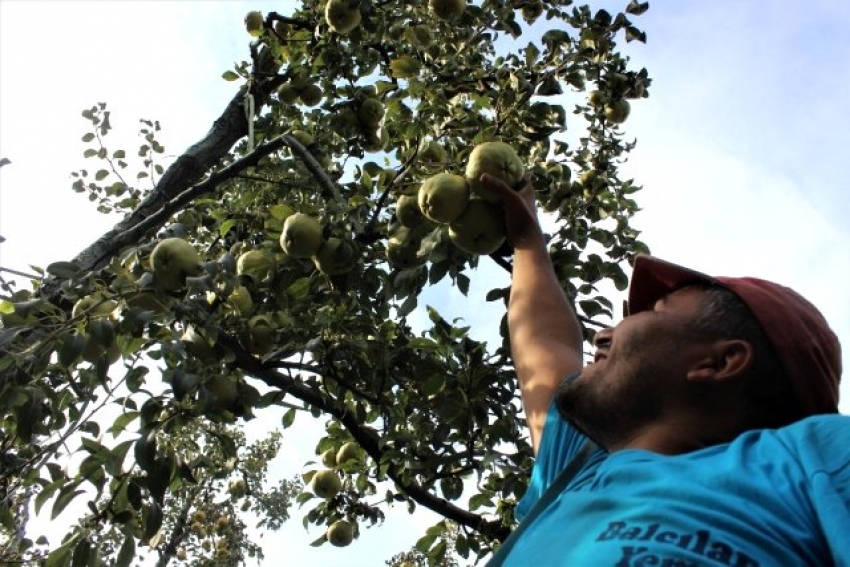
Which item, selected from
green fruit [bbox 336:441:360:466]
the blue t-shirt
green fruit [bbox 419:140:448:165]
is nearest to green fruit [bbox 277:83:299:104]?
green fruit [bbox 419:140:448:165]

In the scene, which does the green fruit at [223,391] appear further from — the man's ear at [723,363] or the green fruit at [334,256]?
the man's ear at [723,363]

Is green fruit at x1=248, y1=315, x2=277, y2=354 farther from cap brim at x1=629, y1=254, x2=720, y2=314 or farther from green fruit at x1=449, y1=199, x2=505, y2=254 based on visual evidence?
cap brim at x1=629, y1=254, x2=720, y2=314

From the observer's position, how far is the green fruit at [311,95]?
4039mm

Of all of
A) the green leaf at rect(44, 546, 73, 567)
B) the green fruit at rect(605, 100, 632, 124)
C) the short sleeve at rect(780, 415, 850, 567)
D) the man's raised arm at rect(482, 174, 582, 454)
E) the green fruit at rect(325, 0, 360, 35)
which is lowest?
the short sleeve at rect(780, 415, 850, 567)

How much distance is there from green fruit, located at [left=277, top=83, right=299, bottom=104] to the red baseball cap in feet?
9.84

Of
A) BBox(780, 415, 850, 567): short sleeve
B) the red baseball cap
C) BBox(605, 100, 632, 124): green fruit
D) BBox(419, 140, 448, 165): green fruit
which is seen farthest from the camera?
BBox(605, 100, 632, 124): green fruit

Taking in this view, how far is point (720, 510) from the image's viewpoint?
993 millimetres

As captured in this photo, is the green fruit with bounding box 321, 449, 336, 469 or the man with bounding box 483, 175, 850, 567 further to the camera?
the green fruit with bounding box 321, 449, 336, 469

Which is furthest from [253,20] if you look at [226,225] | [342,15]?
[226,225]

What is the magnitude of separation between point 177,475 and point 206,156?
6.83 feet

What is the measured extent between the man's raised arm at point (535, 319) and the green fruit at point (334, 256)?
0.57 meters

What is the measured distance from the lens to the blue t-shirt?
3.02ft

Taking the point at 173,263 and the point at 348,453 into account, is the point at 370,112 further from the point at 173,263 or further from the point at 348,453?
the point at 348,453

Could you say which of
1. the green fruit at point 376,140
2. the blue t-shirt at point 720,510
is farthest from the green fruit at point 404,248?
the blue t-shirt at point 720,510
